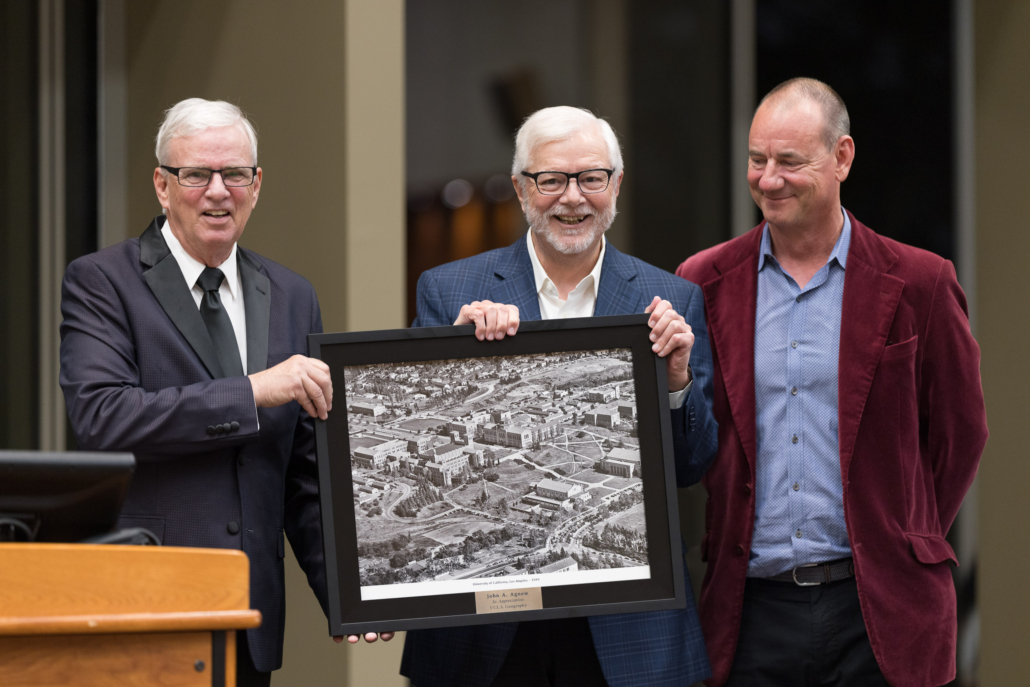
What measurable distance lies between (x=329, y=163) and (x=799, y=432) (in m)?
1.92

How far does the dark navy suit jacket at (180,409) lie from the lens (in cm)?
196

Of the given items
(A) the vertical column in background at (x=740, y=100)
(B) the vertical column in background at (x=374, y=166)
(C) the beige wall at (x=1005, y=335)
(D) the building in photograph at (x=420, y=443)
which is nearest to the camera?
(D) the building in photograph at (x=420, y=443)

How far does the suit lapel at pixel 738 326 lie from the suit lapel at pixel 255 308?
1.09 meters

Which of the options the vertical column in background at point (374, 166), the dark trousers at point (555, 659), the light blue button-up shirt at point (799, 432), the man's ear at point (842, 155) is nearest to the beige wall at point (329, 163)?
the vertical column in background at point (374, 166)

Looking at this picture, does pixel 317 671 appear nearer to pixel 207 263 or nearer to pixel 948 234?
pixel 207 263

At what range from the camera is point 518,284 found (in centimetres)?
232

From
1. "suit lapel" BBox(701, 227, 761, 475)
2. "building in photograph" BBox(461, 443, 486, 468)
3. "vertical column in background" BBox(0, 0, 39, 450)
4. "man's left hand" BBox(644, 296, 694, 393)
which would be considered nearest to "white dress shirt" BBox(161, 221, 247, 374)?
"building in photograph" BBox(461, 443, 486, 468)

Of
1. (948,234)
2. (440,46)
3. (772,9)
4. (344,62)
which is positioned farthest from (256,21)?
(948,234)

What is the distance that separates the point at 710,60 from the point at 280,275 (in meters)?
3.00

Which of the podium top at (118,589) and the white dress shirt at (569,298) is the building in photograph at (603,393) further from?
the podium top at (118,589)

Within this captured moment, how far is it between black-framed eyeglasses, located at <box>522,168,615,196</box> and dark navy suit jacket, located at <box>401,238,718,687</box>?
0.18 metres

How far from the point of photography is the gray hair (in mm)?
2428

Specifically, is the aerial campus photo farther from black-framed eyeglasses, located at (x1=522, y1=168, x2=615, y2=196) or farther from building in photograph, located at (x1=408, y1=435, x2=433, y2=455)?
black-framed eyeglasses, located at (x1=522, y1=168, x2=615, y2=196)

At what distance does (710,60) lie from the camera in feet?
15.3
